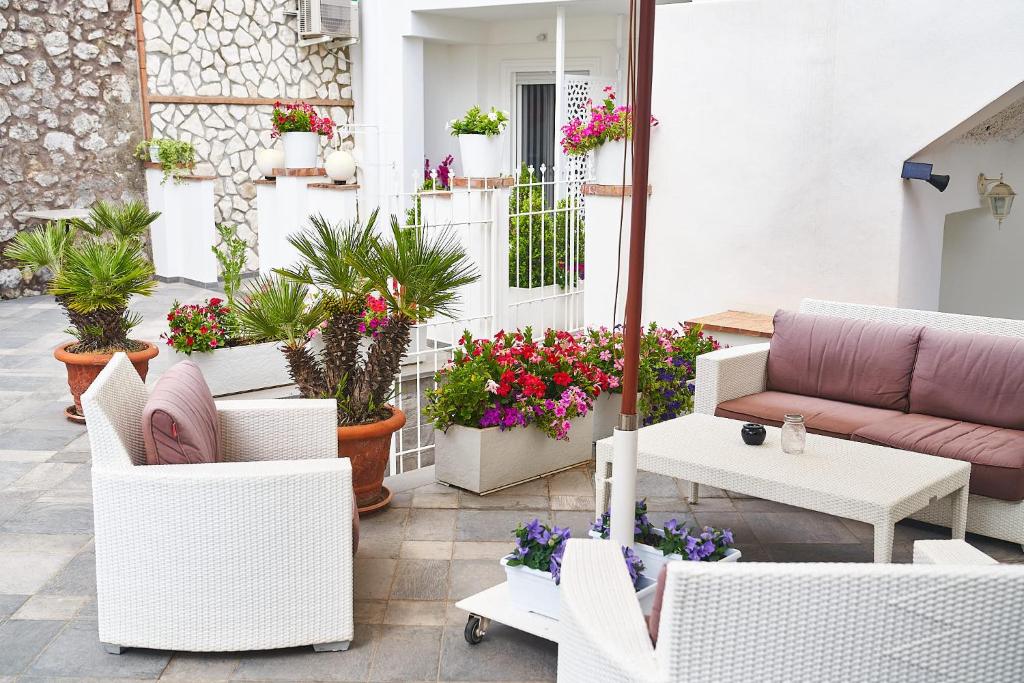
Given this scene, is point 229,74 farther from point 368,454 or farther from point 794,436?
point 794,436

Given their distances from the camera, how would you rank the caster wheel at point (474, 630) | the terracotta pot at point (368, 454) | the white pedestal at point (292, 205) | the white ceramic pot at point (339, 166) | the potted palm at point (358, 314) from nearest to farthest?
the caster wheel at point (474, 630), the potted palm at point (358, 314), the terracotta pot at point (368, 454), the white pedestal at point (292, 205), the white ceramic pot at point (339, 166)

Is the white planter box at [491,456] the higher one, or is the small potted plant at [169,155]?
the small potted plant at [169,155]

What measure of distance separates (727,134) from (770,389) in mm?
1757

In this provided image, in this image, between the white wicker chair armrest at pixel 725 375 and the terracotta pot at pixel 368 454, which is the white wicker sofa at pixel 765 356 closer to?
the white wicker chair armrest at pixel 725 375

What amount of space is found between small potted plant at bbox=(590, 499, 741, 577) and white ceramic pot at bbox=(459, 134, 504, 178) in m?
3.87

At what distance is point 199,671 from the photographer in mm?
2758

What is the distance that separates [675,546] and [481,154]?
13.3 ft

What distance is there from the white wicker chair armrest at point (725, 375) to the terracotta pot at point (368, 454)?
1.33 m

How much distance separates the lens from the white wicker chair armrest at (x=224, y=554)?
2721 mm

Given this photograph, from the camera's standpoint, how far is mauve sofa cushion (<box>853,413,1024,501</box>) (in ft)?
11.6

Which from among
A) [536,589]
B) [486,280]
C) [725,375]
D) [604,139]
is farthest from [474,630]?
[604,139]

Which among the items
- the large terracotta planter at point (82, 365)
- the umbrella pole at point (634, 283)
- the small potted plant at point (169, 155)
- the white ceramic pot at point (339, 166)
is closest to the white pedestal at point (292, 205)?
the white ceramic pot at point (339, 166)

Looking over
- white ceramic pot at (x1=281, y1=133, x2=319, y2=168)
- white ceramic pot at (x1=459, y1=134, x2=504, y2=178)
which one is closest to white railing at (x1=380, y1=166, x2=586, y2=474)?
white ceramic pot at (x1=459, y1=134, x2=504, y2=178)

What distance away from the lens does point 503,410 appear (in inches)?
165
